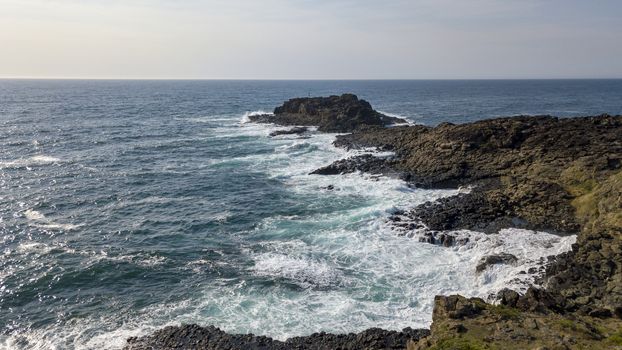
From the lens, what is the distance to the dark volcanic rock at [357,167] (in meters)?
56.0

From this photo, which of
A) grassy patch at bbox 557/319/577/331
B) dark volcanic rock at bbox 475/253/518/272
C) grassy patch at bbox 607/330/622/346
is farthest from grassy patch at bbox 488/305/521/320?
dark volcanic rock at bbox 475/253/518/272

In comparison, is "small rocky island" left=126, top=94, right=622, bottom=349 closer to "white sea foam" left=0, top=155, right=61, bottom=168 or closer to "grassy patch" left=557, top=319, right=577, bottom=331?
"grassy patch" left=557, top=319, right=577, bottom=331

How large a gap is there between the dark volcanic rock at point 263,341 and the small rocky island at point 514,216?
0.06 meters

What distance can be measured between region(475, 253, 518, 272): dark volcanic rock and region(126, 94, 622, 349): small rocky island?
85 mm

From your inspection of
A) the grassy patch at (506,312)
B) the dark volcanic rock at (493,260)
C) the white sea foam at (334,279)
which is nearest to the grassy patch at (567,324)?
the grassy patch at (506,312)

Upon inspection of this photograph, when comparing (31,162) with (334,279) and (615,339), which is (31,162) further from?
(615,339)

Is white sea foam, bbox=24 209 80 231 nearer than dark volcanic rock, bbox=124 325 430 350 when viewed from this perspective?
No

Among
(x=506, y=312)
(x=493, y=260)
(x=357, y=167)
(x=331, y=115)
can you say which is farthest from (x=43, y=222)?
(x=331, y=115)

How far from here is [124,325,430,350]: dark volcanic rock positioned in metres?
22.4

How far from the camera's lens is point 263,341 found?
76.7 ft

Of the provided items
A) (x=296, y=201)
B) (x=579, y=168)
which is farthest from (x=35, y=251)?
(x=579, y=168)

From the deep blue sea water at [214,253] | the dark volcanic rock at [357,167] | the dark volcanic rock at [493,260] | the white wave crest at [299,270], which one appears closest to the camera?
the deep blue sea water at [214,253]

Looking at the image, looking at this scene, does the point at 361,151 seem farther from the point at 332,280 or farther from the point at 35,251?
the point at 35,251

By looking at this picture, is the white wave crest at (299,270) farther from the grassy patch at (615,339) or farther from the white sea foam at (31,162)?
the white sea foam at (31,162)
